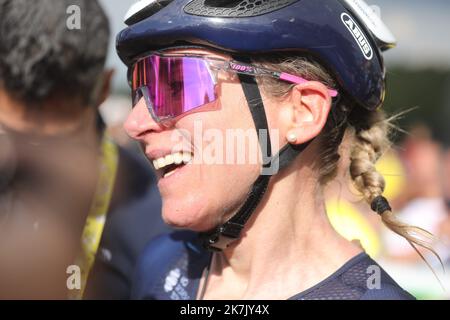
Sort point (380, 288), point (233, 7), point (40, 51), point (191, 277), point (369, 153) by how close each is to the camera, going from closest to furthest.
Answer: point (380, 288) < point (233, 7) < point (369, 153) < point (191, 277) < point (40, 51)

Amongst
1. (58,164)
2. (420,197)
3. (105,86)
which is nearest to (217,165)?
(58,164)

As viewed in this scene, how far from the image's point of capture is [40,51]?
9.75ft

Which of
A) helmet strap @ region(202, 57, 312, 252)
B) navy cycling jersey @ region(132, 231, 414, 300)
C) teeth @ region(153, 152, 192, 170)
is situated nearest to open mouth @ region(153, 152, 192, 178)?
teeth @ region(153, 152, 192, 170)

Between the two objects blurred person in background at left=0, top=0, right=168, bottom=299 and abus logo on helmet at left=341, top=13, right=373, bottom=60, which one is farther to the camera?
blurred person in background at left=0, top=0, right=168, bottom=299

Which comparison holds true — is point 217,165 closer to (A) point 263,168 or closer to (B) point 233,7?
(A) point 263,168

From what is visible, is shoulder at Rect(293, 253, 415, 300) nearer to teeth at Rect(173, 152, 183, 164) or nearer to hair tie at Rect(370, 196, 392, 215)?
hair tie at Rect(370, 196, 392, 215)

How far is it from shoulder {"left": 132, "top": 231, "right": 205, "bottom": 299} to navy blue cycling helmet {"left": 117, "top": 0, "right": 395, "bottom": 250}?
13.3 inches

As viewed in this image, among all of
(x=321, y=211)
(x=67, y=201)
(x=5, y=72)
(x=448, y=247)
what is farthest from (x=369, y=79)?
(x=448, y=247)

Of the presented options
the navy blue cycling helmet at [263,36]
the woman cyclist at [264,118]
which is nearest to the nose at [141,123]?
the woman cyclist at [264,118]

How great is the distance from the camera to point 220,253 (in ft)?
8.61

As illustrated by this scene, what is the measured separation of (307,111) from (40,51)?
55.2 inches

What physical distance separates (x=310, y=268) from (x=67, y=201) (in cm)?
132

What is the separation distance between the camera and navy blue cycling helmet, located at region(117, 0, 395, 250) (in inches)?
85.3
